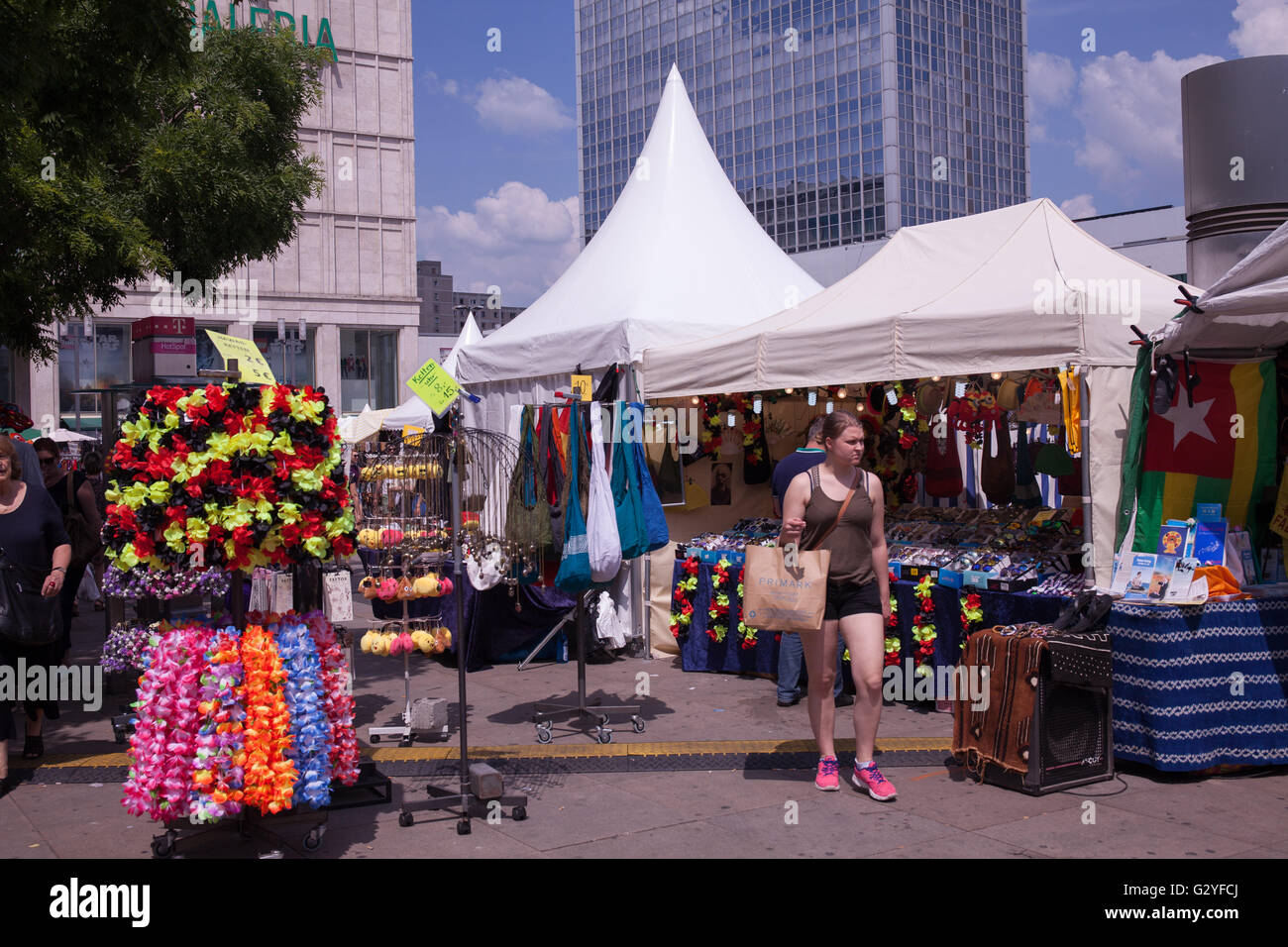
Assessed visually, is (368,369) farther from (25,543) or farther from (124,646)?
(25,543)

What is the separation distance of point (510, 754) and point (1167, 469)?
398 centimetres

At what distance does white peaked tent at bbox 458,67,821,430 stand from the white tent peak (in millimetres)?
12

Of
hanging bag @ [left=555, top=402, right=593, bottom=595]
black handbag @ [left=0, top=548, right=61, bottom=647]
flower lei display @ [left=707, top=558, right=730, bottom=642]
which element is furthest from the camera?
flower lei display @ [left=707, top=558, right=730, bottom=642]

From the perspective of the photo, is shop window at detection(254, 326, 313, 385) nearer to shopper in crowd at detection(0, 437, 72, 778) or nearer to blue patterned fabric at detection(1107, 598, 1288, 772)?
shopper in crowd at detection(0, 437, 72, 778)

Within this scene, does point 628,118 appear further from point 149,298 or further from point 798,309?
point 798,309

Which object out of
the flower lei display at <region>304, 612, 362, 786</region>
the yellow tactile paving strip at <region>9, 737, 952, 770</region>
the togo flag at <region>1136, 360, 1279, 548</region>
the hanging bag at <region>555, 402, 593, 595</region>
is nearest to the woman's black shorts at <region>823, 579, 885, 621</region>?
the yellow tactile paving strip at <region>9, 737, 952, 770</region>

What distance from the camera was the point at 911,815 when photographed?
16.8ft

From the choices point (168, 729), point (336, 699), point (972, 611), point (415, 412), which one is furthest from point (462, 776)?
point (415, 412)

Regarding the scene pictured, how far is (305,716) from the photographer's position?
4.48 meters

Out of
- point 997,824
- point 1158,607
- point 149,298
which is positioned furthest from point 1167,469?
point 149,298

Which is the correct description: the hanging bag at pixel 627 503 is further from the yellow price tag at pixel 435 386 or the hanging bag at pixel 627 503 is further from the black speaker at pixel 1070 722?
the black speaker at pixel 1070 722

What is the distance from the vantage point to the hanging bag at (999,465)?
923 cm

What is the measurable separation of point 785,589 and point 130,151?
31.6 feet

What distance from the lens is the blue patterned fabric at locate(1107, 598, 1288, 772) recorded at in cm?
545
